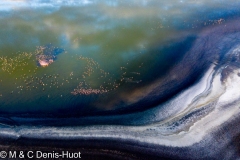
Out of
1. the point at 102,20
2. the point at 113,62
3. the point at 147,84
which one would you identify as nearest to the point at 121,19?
the point at 102,20

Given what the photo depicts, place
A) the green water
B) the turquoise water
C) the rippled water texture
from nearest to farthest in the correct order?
the rippled water texture, the turquoise water, the green water

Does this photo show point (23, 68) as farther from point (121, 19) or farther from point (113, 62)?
point (121, 19)

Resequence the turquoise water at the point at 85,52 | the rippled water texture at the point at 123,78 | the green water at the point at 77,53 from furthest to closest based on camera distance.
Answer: the green water at the point at 77,53 → the turquoise water at the point at 85,52 → the rippled water texture at the point at 123,78

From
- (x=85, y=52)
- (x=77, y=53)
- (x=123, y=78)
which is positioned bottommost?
(x=123, y=78)

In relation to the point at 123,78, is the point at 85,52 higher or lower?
higher

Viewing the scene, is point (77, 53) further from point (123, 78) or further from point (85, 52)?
point (123, 78)

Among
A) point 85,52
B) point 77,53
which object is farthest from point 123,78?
point 77,53

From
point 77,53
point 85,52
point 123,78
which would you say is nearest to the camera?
point 123,78

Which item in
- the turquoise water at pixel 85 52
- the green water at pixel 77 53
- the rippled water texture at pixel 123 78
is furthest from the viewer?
the green water at pixel 77 53

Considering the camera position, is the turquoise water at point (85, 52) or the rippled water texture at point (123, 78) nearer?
the rippled water texture at point (123, 78)
